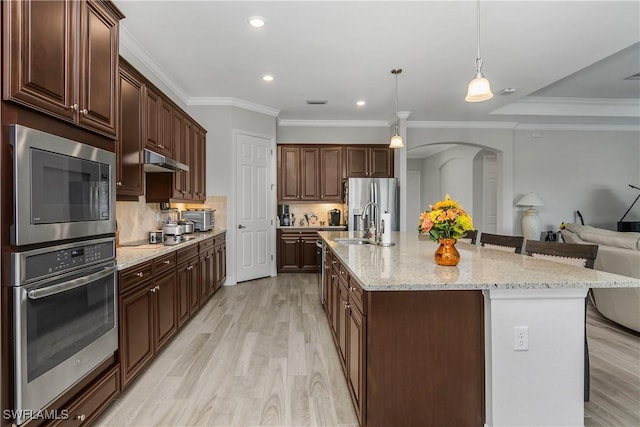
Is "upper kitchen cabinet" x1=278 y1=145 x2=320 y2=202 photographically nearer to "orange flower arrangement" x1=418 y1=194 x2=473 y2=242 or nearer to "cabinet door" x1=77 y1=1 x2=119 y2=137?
"cabinet door" x1=77 y1=1 x2=119 y2=137

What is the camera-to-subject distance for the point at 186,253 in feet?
11.1

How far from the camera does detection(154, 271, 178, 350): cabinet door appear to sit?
2.67 meters

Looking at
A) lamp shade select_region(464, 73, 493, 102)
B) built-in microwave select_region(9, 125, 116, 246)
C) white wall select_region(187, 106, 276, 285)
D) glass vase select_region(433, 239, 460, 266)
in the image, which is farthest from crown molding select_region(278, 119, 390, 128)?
glass vase select_region(433, 239, 460, 266)

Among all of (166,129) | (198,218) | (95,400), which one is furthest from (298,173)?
(95,400)

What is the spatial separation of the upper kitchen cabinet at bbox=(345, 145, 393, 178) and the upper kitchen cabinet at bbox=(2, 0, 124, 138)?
479 cm

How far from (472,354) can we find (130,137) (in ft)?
9.56

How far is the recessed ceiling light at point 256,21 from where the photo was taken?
297 cm

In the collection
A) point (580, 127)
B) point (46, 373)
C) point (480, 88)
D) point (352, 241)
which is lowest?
point (46, 373)

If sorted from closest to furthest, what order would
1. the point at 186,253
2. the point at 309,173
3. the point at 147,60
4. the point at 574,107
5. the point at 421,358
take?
the point at 421,358 < the point at 186,253 < the point at 147,60 < the point at 574,107 < the point at 309,173

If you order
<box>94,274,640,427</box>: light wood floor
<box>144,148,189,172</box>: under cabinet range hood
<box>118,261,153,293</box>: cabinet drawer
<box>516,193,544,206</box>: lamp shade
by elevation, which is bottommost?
<box>94,274,640,427</box>: light wood floor

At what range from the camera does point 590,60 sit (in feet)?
12.4

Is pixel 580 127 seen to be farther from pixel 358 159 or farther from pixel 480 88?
pixel 480 88

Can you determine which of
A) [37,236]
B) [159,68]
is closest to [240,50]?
[159,68]

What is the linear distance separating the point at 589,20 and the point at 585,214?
502 cm
